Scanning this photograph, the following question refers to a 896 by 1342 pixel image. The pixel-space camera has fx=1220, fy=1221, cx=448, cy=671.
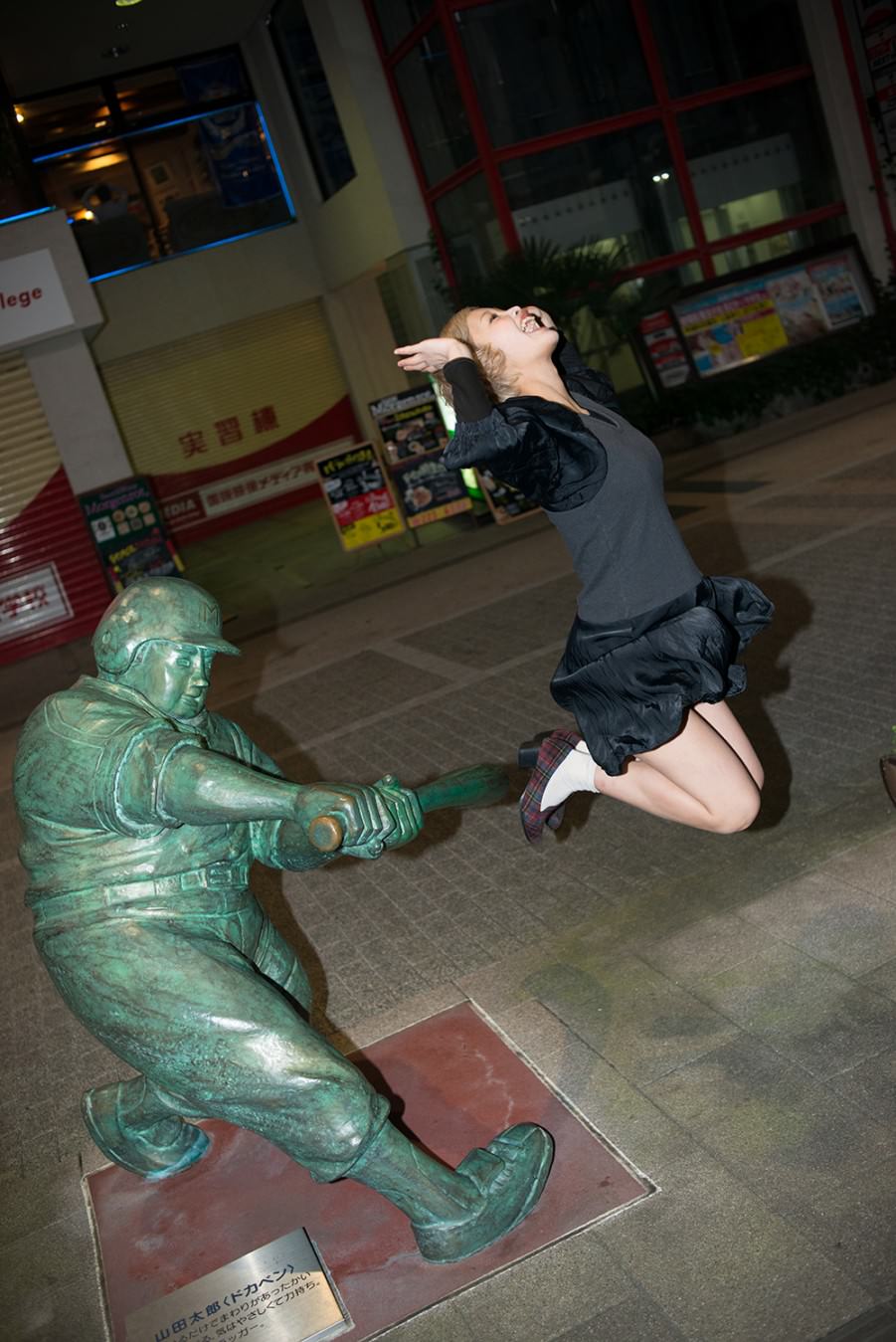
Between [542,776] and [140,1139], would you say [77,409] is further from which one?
[140,1139]

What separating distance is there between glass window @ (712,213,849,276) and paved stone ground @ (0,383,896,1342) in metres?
8.88

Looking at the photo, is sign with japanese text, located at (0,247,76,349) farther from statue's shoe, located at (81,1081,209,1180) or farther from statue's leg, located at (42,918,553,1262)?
statue's leg, located at (42,918,553,1262)

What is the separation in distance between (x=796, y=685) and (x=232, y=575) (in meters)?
11.7

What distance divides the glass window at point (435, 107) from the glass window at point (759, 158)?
9.45ft

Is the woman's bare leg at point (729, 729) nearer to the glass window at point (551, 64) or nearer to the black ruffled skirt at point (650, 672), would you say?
the black ruffled skirt at point (650, 672)

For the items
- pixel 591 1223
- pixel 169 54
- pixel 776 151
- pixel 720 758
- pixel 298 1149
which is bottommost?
pixel 591 1223

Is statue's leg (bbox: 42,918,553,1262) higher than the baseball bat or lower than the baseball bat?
lower

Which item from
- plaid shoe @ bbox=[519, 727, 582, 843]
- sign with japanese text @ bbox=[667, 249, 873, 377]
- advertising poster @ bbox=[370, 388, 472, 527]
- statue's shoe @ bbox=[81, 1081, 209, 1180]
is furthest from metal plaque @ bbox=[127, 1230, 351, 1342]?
sign with japanese text @ bbox=[667, 249, 873, 377]

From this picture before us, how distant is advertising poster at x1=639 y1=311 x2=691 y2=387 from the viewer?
15.5 m

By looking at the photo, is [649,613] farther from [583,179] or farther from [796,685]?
[583,179]

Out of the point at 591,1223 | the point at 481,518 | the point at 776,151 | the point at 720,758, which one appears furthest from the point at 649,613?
the point at 776,151

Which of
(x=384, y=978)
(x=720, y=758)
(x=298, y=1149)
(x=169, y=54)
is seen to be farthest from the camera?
(x=169, y=54)

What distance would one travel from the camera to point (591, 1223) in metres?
3.14

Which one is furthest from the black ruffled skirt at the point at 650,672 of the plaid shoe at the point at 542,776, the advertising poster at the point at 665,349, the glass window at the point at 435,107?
the glass window at the point at 435,107
